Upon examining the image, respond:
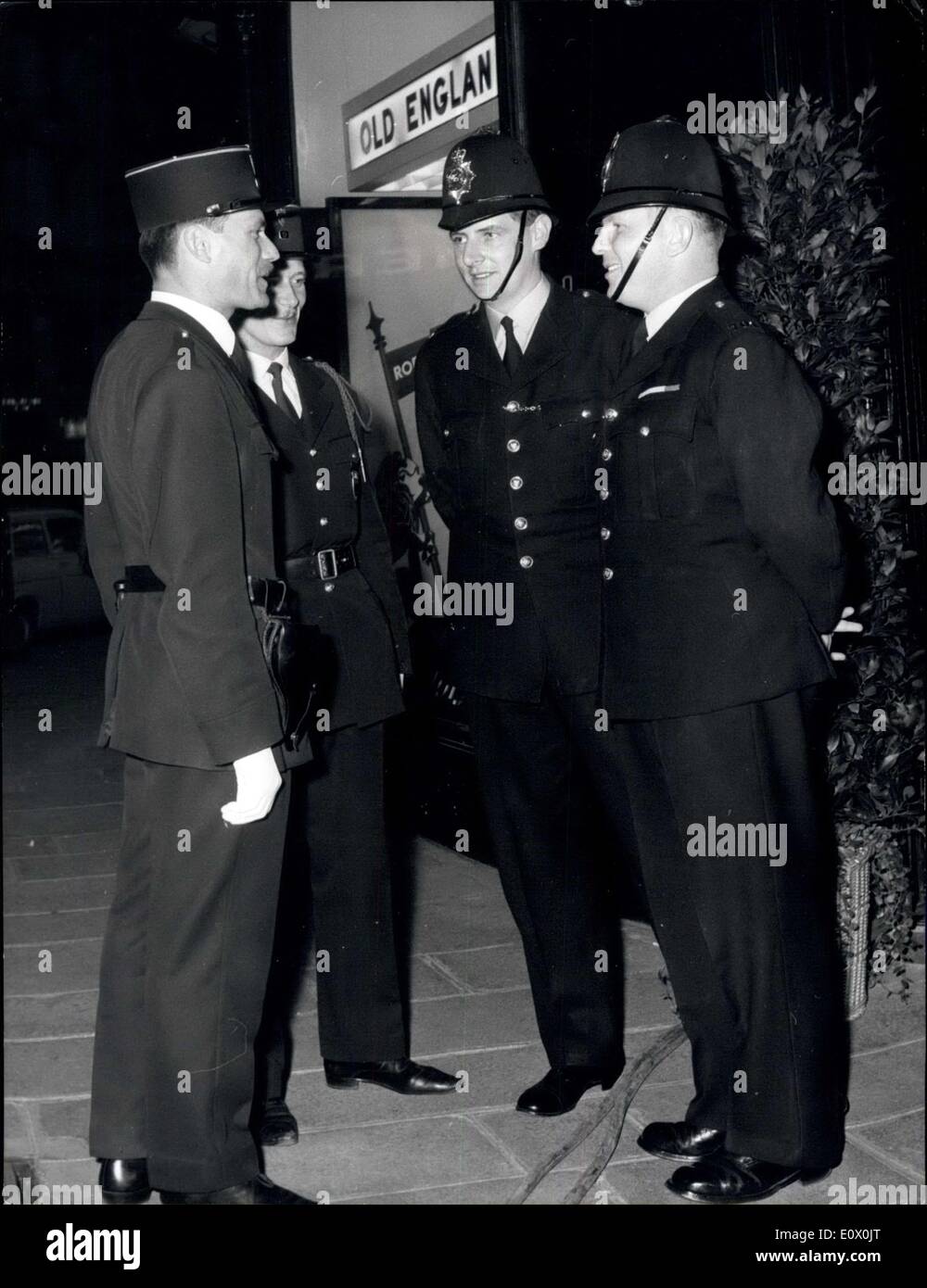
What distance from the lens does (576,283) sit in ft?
16.0

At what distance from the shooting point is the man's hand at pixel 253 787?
8.59 ft

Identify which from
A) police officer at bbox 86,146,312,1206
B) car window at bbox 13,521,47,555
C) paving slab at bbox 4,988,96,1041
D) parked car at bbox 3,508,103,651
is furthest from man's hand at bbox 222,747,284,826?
car window at bbox 13,521,47,555

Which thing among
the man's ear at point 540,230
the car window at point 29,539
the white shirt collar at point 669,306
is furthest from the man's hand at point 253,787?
the car window at point 29,539

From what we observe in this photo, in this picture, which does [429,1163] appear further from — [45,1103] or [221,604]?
[221,604]

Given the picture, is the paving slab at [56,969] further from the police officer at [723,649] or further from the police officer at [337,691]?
the police officer at [723,649]

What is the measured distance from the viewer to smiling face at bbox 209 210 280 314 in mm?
2742

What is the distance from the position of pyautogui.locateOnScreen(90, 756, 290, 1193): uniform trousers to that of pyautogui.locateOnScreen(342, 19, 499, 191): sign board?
3450mm

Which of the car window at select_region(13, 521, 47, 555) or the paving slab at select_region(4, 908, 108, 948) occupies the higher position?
the car window at select_region(13, 521, 47, 555)

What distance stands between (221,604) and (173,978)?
2.36ft

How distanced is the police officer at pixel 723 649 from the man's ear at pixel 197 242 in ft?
2.63

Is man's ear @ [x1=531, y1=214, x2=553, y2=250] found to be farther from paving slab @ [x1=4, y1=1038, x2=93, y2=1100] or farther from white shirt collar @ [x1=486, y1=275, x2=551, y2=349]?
paving slab @ [x1=4, y1=1038, x2=93, y2=1100]

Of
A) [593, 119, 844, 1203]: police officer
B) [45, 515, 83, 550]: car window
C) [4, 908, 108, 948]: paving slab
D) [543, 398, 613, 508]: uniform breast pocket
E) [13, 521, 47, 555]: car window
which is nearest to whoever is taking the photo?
[593, 119, 844, 1203]: police officer

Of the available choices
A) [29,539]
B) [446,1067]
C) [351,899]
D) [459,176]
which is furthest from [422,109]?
[29,539]

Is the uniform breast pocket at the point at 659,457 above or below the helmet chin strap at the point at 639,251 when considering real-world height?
below
